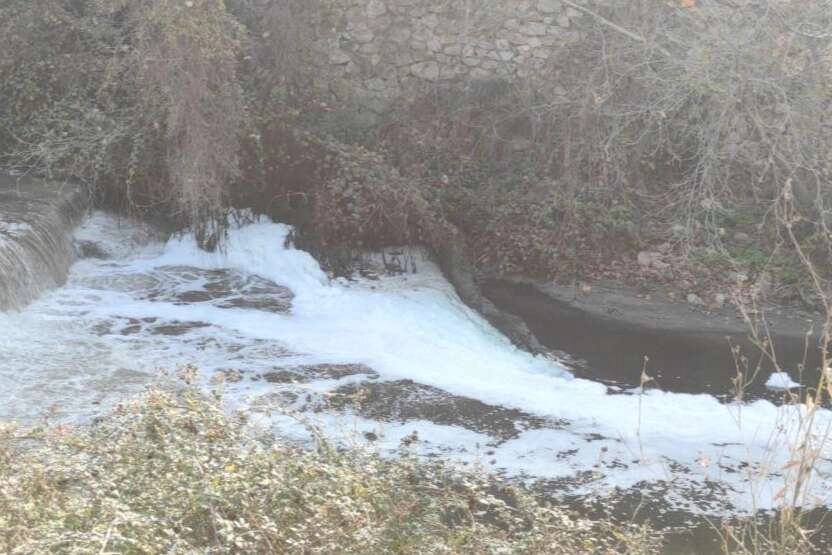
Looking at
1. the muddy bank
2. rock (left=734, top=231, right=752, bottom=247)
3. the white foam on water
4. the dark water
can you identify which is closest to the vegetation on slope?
rock (left=734, top=231, right=752, bottom=247)

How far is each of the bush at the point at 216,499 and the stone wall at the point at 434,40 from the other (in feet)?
22.6

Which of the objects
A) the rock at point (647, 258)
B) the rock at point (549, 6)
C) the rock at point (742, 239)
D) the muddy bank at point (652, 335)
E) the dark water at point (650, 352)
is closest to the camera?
the dark water at point (650, 352)

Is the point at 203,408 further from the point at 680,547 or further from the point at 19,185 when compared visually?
the point at 19,185

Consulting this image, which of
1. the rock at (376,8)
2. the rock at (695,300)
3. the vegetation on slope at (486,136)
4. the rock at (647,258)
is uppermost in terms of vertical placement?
the rock at (376,8)

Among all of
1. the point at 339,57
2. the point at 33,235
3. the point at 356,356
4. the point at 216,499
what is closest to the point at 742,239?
the point at 339,57

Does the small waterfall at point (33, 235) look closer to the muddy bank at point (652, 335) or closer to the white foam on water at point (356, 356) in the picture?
the white foam on water at point (356, 356)

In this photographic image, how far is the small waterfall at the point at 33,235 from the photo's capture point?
7.93 meters

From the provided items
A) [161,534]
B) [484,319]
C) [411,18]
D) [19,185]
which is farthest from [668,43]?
[161,534]

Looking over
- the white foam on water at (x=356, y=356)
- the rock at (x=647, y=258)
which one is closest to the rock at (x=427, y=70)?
the white foam on water at (x=356, y=356)

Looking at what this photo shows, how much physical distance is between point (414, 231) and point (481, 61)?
7.60 feet

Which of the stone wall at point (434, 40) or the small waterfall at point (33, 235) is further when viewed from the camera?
the stone wall at point (434, 40)

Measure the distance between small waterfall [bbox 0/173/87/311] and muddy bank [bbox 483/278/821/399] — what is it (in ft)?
14.1

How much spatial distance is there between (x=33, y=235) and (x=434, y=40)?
502 centimetres

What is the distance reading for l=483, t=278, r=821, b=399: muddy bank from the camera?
8094 millimetres
